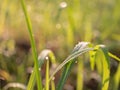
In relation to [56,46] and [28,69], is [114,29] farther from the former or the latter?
[28,69]

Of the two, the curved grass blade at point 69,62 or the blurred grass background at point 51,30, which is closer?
the curved grass blade at point 69,62

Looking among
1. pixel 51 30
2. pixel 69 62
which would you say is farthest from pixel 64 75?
pixel 51 30

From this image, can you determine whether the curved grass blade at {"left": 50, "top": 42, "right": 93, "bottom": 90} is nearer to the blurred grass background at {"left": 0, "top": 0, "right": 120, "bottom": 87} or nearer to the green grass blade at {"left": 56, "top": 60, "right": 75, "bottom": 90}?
the green grass blade at {"left": 56, "top": 60, "right": 75, "bottom": 90}

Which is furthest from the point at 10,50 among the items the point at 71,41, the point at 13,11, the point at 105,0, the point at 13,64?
the point at 105,0

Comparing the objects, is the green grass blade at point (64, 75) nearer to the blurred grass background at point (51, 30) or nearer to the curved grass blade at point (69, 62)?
the curved grass blade at point (69, 62)

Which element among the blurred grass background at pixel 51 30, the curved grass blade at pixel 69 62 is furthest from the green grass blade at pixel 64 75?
the blurred grass background at pixel 51 30

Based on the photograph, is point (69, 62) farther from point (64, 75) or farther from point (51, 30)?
point (51, 30)

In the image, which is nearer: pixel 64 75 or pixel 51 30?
pixel 64 75

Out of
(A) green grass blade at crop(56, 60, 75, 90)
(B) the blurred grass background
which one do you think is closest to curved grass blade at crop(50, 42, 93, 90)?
(A) green grass blade at crop(56, 60, 75, 90)
